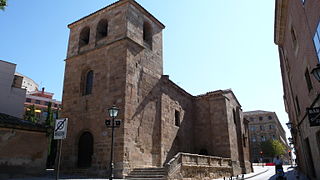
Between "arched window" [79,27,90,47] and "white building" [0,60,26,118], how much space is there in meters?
5.13

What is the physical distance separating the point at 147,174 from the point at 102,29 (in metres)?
11.5

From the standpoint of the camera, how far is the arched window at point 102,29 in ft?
60.5

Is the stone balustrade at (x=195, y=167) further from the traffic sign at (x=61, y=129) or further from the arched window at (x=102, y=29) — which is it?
the arched window at (x=102, y=29)

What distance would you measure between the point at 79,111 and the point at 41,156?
418 centimetres

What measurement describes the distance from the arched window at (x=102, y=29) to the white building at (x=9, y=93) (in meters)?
6.57

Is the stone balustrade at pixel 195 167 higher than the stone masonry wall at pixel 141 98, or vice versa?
the stone masonry wall at pixel 141 98

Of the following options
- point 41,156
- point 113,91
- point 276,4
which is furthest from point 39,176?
point 276,4

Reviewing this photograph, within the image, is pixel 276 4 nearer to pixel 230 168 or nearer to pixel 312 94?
pixel 312 94

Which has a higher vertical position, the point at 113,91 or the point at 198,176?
the point at 113,91

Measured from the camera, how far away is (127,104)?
14.8 meters

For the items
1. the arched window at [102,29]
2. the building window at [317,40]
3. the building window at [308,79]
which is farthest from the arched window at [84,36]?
the building window at [317,40]

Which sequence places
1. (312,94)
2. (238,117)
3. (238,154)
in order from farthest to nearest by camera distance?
1. (238,117)
2. (238,154)
3. (312,94)

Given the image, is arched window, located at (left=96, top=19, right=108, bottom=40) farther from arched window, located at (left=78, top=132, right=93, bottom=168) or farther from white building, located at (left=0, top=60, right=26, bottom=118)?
arched window, located at (left=78, top=132, right=93, bottom=168)

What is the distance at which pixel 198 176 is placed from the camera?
15.2 meters
